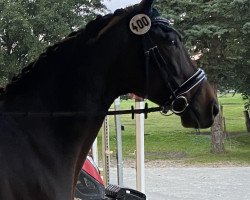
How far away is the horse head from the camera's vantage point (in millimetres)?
3059

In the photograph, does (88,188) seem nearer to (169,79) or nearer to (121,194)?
(121,194)

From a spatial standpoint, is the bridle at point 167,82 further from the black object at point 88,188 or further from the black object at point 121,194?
the black object at point 88,188

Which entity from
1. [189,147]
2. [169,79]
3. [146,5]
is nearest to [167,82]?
[169,79]

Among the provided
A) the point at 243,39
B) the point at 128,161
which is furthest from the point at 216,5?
the point at 128,161

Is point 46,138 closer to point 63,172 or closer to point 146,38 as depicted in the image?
point 63,172

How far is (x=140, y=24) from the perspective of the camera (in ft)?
9.93

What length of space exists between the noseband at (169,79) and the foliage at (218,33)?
12161mm

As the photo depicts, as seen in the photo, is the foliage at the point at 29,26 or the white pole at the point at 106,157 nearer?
the white pole at the point at 106,157

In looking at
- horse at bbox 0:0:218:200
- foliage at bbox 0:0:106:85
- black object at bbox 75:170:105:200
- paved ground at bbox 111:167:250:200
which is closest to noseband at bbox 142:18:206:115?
horse at bbox 0:0:218:200

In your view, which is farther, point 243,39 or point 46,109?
point 243,39

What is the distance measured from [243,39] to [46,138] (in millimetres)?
14261

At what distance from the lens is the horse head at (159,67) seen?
10.0 feet

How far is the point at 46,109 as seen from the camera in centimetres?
296

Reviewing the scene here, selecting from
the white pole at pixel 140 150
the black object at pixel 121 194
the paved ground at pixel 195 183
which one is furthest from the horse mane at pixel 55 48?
the paved ground at pixel 195 183
